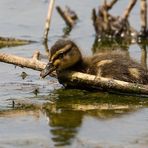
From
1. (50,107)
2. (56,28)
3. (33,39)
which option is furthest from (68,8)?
(50,107)

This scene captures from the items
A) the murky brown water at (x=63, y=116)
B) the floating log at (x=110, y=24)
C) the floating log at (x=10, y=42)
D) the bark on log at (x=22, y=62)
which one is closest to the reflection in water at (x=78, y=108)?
the murky brown water at (x=63, y=116)

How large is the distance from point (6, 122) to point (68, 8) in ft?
20.1

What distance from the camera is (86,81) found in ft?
24.7

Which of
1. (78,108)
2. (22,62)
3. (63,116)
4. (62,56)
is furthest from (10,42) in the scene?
(63,116)

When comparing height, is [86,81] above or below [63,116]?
above

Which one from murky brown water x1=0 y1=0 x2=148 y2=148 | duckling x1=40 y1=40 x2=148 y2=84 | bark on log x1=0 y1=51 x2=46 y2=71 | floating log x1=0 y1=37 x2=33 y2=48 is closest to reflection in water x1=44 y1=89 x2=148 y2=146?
murky brown water x1=0 y1=0 x2=148 y2=148

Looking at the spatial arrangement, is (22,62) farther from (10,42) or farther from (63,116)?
(10,42)

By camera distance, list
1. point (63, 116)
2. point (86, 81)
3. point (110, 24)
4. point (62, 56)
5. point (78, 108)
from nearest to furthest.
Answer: point (63, 116) → point (78, 108) → point (86, 81) → point (62, 56) → point (110, 24)

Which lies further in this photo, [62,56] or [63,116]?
[62,56]

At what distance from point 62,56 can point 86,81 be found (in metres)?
0.38

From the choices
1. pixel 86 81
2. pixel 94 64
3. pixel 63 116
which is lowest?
pixel 63 116

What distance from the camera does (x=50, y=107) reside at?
712cm

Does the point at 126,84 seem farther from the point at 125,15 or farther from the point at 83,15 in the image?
the point at 83,15

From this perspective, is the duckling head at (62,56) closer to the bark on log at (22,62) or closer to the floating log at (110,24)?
the bark on log at (22,62)
